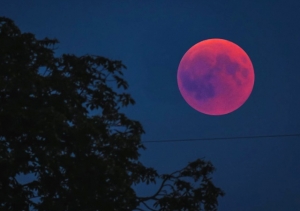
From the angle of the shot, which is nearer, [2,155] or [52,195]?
[2,155]

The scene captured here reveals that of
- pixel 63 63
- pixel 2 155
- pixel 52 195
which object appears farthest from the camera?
pixel 63 63

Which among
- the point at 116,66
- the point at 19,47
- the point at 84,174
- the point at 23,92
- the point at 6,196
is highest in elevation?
the point at 116,66

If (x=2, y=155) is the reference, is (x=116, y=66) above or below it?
above

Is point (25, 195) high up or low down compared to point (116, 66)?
down

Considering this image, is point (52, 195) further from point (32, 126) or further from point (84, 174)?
point (32, 126)

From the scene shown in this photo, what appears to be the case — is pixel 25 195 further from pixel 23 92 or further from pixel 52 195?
pixel 23 92

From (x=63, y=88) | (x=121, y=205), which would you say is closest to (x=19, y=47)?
(x=63, y=88)

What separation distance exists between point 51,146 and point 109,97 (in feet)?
8.16

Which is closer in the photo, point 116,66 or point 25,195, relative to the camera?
point 25,195

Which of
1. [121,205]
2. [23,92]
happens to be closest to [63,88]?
[23,92]

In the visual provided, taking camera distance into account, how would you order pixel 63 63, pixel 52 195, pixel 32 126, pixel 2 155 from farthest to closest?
pixel 63 63
pixel 52 195
pixel 32 126
pixel 2 155

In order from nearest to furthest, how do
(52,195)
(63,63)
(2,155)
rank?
(2,155) → (52,195) → (63,63)

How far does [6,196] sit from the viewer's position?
1038 centimetres

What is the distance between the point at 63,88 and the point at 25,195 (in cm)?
209
